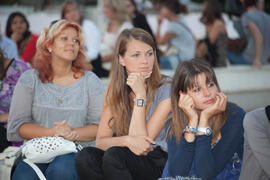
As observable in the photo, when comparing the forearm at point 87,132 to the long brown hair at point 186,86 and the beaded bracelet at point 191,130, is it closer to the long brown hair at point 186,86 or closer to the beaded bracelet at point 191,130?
the long brown hair at point 186,86

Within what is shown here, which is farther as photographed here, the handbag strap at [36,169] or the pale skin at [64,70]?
the pale skin at [64,70]

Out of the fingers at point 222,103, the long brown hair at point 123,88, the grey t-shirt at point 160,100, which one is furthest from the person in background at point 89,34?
the fingers at point 222,103

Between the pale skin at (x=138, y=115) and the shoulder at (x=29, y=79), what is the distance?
2.15 ft

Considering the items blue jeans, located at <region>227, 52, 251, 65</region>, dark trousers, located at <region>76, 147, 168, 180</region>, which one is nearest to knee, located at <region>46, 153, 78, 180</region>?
dark trousers, located at <region>76, 147, 168, 180</region>

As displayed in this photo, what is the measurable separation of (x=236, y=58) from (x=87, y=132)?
4289 mm

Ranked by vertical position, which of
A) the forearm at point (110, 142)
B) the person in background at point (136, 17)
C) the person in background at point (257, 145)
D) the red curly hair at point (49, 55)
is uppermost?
the person in background at point (136, 17)

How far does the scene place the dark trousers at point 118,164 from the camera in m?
2.76

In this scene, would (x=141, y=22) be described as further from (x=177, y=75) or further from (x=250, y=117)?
(x=250, y=117)

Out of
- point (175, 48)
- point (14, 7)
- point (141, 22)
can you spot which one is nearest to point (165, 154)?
point (141, 22)

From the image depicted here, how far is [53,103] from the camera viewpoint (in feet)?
11.3

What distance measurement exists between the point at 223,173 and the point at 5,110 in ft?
7.05

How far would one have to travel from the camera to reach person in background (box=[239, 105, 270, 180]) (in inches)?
96.7

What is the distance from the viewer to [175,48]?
21.2 feet

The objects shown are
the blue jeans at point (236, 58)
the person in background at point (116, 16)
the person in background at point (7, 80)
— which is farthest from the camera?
the blue jeans at point (236, 58)
